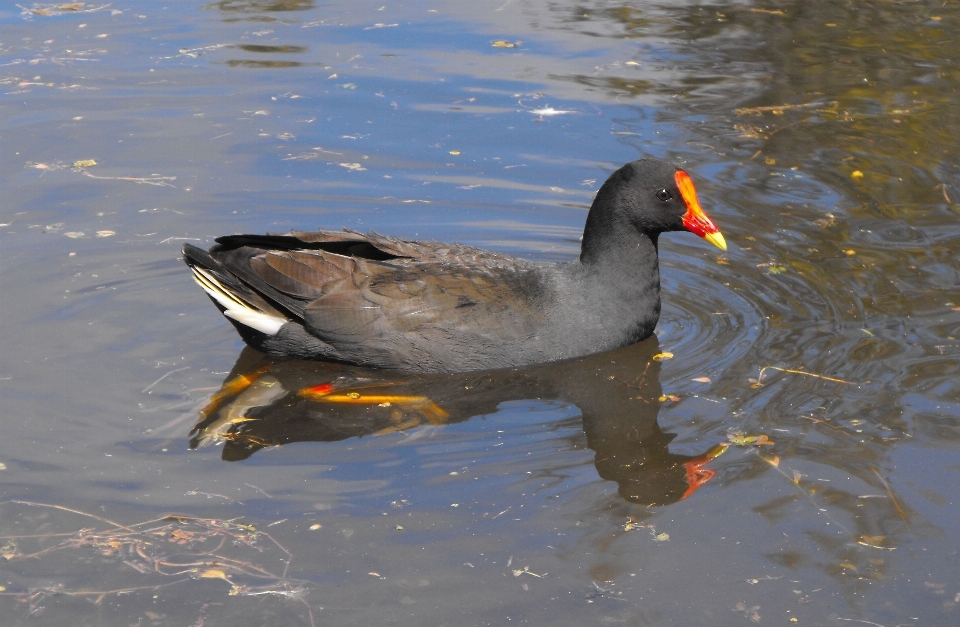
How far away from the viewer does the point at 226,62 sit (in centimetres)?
1045

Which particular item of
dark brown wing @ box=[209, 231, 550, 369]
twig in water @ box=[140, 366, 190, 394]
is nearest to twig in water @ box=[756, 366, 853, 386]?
dark brown wing @ box=[209, 231, 550, 369]

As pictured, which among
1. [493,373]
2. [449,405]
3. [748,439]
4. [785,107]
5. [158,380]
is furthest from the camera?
[785,107]

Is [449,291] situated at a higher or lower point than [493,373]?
higher

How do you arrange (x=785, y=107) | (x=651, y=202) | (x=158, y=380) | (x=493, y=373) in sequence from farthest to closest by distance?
(x=785, y=107) < (x=651, y=202) < (x=493, y=373) < (x=158, y=380)

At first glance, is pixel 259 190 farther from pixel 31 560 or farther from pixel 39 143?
pixel 31 560

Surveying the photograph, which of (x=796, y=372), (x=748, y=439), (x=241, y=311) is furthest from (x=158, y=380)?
(x=796, y=372)

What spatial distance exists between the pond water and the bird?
0.17m

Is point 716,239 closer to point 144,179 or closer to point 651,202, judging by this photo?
point 651,202

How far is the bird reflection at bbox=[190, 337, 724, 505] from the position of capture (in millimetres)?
5371

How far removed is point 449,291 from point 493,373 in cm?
49

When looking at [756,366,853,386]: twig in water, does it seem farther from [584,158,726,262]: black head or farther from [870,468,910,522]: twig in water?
[870,468,910,522]: twig in water

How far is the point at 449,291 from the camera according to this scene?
20.1ft

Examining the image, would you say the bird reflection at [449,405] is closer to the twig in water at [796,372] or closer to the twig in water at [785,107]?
the twig in water at [796,372]

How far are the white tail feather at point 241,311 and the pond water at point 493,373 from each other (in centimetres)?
27
